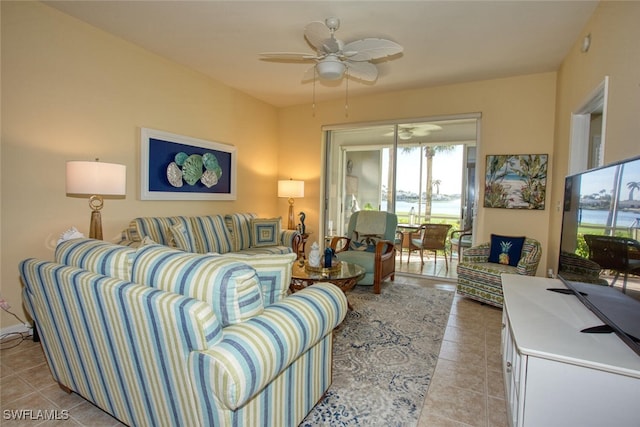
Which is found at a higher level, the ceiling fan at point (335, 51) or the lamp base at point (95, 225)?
the ceiling fan at point (335, 51)

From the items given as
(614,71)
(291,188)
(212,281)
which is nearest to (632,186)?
(614,71)

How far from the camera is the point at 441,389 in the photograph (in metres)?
2.00

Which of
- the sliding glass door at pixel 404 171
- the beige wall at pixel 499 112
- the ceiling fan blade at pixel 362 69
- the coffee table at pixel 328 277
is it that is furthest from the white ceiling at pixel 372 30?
the coffee table at pixel 328 277

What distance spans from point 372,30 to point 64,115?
9.47 ft

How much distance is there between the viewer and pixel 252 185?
5.16m

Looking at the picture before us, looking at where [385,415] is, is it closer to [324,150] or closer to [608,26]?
[608,26]

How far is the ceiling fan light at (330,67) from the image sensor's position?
107 inches

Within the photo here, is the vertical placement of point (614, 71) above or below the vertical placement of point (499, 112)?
below

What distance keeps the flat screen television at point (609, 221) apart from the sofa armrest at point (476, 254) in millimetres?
1864

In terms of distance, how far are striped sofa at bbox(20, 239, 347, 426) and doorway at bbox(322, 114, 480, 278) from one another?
351cm

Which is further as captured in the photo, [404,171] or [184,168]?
[404,171]

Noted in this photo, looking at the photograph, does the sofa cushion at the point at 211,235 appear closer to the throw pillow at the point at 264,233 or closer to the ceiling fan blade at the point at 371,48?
the throw pillow at the point at 264,233

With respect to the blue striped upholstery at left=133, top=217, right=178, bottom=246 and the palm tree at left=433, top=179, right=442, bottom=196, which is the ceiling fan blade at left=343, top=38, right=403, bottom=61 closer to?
the blue striped upholstery at left=133, top=217, right=178, bottom=246

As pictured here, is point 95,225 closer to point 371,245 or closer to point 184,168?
point 184,168
